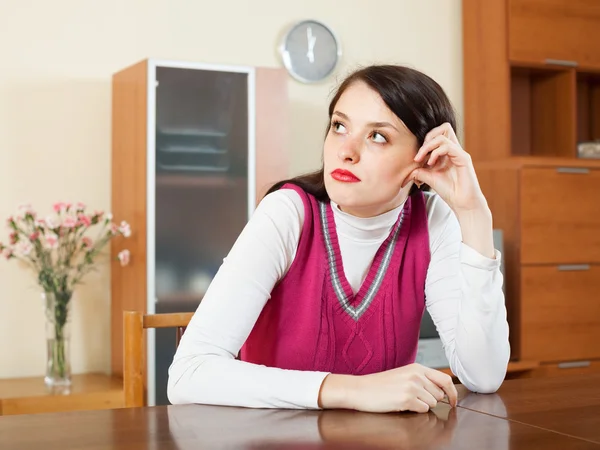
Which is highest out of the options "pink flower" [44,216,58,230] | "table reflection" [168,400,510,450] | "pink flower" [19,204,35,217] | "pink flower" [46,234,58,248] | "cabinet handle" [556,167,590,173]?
"cabinet handle" [556,167,590,173]

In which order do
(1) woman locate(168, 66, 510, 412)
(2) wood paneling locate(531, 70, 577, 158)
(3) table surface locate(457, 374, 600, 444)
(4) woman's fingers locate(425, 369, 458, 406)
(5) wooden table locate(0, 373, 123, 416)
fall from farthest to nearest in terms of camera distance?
1. (2) wood paneling locate(531, 70, 577, 158)
2. (5) wooden table locate(0, 373, 123, 416)
3. (1) woman locate(168, 66, 510, 412)
4. (4) woman's fingers locate(425, 369, 458, 406)
5. (3) table surface locate(457, 374, 600, 444)

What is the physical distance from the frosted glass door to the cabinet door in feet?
4.85

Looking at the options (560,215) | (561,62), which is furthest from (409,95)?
(561,62)

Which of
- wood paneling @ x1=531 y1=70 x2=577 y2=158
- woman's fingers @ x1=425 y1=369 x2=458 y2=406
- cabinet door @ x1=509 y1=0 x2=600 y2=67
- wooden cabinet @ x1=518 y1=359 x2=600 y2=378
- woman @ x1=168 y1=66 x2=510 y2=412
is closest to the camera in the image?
woman's fingers @ x1=425 y1=369 x2=458 y2=406

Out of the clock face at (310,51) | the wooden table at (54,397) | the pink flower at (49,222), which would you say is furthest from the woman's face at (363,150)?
the clock face at (310,51)

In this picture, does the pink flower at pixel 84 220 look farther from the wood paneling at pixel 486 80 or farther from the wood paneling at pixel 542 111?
the wood paneling at pixel 542 111

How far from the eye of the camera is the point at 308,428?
46.9 inches

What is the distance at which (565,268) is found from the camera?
411 cm

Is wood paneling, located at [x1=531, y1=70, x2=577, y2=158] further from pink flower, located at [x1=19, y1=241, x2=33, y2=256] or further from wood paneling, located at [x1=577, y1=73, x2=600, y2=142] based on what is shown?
pink flower, located at [x1=19, y1=241, x2=33, y2=256]

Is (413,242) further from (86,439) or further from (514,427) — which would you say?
(86,439)

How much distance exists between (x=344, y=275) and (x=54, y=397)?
5.81 ft

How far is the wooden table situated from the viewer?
3.07 meters

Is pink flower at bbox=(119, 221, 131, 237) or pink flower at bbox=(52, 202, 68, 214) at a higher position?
pink flower at bbox=(52, 202, 68, 214)

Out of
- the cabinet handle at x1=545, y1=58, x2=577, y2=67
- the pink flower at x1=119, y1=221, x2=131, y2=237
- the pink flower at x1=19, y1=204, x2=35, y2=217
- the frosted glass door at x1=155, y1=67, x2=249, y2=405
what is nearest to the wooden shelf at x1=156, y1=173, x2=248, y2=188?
the frosted glass door at x1=155, y1=67, x2=249, y2=405
